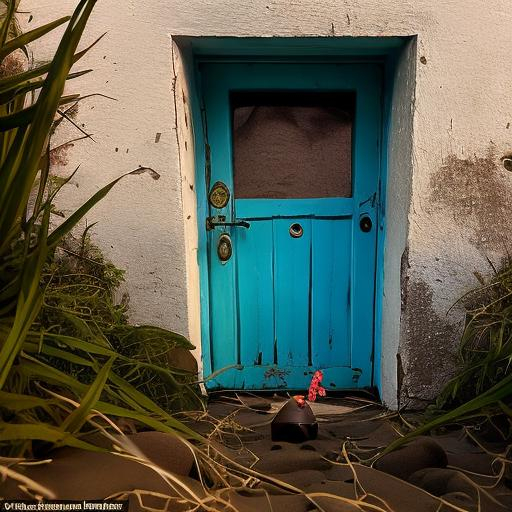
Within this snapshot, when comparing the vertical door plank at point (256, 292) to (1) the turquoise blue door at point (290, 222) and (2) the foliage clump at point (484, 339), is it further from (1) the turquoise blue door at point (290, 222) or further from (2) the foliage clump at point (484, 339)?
(2) the foliage clump at point (484, 339)

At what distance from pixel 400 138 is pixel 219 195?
97cm

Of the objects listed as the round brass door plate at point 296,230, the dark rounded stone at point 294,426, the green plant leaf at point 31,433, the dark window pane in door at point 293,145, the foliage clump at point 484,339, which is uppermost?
the dark window pane in door at point 293,145

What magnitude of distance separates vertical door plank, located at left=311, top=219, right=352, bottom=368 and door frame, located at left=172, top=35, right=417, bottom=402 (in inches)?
6.7

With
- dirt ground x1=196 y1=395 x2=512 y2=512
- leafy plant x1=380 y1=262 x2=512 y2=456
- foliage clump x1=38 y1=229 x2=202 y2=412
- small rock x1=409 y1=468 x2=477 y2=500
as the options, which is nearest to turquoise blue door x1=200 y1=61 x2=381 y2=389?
dirt ground x1=196 y1=395 x2=512 y2=512

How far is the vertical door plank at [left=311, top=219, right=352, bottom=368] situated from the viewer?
295 cm

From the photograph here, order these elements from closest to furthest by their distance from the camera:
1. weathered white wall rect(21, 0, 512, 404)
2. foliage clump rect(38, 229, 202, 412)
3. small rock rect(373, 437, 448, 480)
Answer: small rock rect(373, 437, 448, 480) < foliage clump rect(38, 229, 202, 412) < weathered white wall rect(21, 0, 512, 404)

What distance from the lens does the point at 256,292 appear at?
299 centimetres

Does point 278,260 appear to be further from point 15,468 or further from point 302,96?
point 15,468

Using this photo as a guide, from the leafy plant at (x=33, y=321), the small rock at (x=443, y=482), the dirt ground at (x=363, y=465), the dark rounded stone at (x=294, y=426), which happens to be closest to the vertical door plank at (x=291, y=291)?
the dirt ground at (x=363, y=465)

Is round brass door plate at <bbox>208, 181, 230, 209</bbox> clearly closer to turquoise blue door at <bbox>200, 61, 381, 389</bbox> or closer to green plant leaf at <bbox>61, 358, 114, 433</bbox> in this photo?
turquoise blue door at <bbox>200, 61, 381, 389</bbox>

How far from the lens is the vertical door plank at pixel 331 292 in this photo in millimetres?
2949

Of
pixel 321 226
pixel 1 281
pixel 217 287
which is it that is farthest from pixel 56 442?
pixel 321 226

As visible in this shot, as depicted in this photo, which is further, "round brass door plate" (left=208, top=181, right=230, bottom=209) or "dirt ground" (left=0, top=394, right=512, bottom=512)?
"round brass door plate" (left=208, top=181, right=230, bottom=209)

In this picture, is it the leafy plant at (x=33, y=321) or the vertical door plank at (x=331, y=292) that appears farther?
the vertical door plank at (x=331, y=292)
